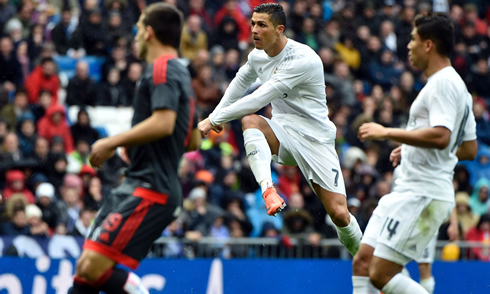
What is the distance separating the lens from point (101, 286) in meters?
5.12

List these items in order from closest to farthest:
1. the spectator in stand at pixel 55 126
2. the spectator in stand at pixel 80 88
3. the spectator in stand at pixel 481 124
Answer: the spectator in stand at pixel 55 126, the spectator in stand at pixel 80 88, the spectator in stand at pixel 481 124

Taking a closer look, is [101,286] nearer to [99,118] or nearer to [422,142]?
[422,142]

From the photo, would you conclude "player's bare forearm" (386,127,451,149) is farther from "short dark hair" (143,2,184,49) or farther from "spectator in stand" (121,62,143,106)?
"spectator in stand" (121,62,143,106)

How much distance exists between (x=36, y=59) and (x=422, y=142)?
34.1ft

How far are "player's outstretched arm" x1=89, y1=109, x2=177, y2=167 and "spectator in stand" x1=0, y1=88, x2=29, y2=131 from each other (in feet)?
29.2

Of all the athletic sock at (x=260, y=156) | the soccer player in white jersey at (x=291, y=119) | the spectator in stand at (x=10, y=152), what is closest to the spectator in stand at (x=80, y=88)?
the spectator in stand at (x=10, y=152)

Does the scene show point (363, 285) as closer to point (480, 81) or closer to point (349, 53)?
point (349, 53)

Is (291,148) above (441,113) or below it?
below

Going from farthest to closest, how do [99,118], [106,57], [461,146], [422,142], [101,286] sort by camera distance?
[106,57] < [99,118] < [461,146] < [422,142] < [101,286]

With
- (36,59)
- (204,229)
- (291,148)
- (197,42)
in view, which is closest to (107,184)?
(204,229)

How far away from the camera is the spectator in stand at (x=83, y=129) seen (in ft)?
44.4

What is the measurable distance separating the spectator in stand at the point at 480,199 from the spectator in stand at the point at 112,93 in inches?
268

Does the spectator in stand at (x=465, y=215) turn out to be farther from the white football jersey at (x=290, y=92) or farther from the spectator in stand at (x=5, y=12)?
the spectator in stand at (x=5, y=12)

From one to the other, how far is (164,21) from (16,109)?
886cm
